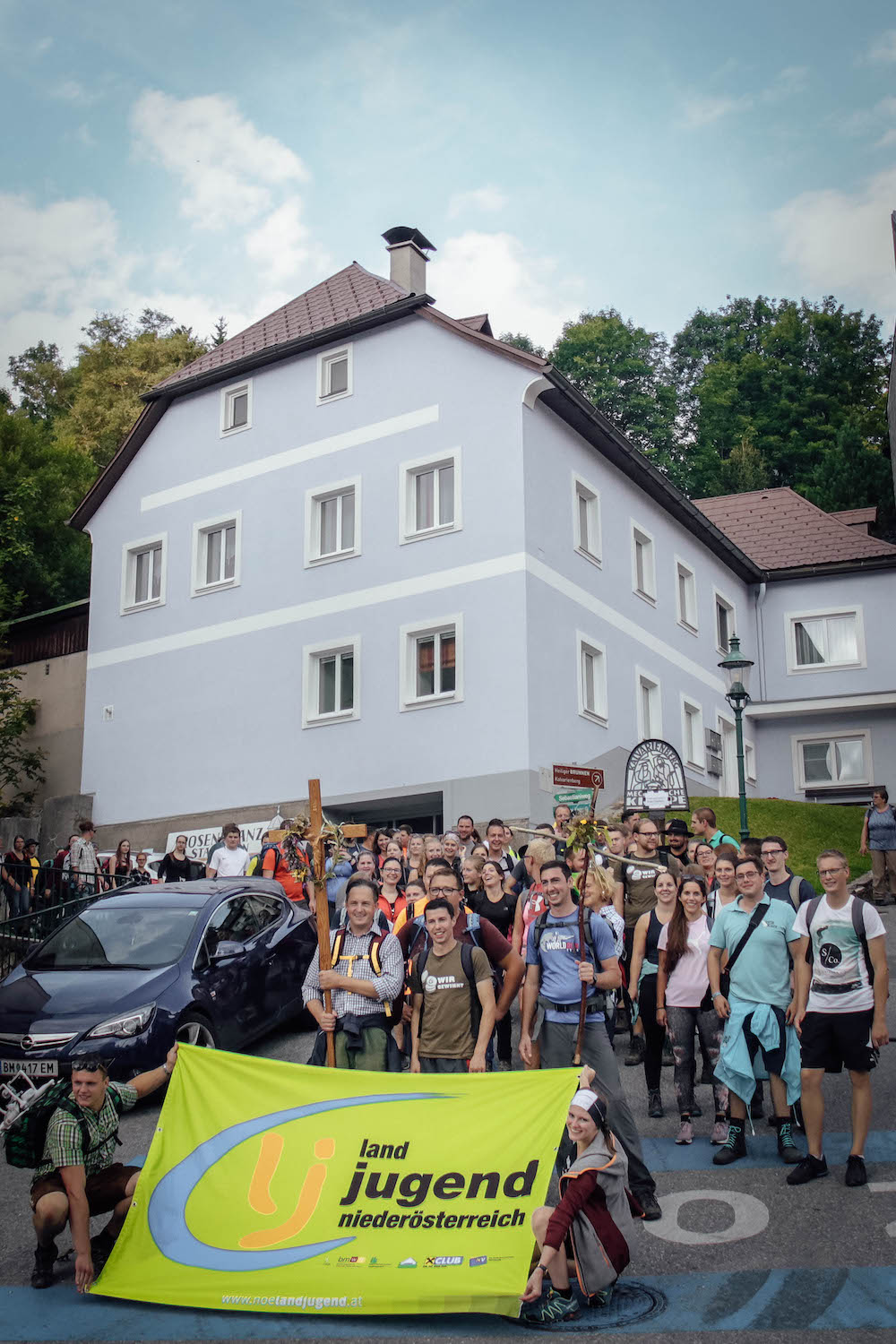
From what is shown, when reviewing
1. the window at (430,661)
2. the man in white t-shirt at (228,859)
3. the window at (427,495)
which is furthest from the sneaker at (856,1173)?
the window at (427,495)

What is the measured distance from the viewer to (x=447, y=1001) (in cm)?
902

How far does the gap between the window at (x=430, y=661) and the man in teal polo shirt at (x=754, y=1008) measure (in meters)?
15.5

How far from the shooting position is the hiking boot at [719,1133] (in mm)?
9484

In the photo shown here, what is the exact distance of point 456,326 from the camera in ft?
86.9

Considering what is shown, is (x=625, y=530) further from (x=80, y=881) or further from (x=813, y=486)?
(x=813, y=486)

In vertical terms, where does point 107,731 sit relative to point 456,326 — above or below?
below

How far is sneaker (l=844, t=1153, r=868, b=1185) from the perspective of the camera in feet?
27.3

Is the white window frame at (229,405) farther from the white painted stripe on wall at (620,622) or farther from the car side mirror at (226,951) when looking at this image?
the car side mirror at (226,951)

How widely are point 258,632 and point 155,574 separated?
163 inches

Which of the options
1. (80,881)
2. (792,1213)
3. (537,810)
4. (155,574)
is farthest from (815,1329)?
(155,574)

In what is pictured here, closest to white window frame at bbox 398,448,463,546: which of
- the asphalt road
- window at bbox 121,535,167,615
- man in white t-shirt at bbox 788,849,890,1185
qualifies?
window at bbox 121,535,167,615

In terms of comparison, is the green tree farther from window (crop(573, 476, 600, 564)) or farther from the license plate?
the license plate

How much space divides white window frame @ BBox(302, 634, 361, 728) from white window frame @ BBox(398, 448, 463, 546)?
2.26 meters

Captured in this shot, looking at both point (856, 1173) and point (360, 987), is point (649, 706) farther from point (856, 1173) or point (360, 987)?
point (856, 1173)
